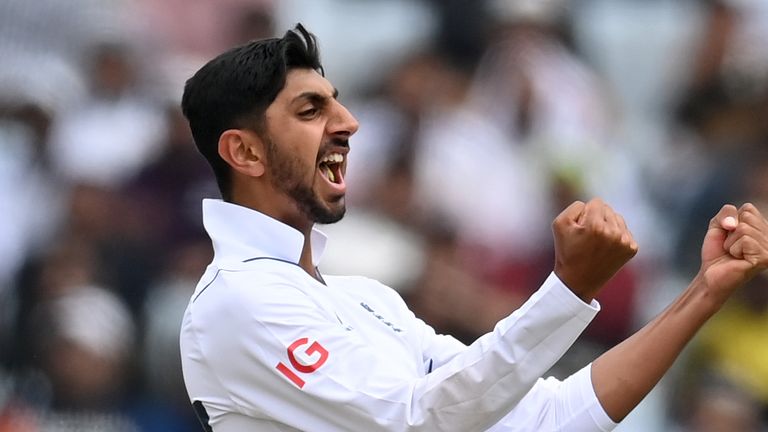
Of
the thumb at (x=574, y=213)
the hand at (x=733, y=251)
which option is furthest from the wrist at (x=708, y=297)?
the thumb at (x=574, y=213)

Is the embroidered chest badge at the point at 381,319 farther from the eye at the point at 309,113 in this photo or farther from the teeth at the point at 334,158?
the eye at the point at 309,113

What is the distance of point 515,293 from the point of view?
6383 millimetres

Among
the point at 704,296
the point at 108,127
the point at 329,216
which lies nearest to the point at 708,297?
the point at 704,296

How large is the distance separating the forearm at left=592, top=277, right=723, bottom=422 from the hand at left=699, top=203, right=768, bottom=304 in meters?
0.03

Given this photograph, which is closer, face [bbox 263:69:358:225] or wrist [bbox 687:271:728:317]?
wrist [bbox 687:271:728:317]

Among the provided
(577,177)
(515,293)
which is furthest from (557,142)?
(515,293)

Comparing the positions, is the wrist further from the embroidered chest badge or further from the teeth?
the teeth

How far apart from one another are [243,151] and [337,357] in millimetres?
691

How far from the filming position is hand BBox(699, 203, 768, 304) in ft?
9.74

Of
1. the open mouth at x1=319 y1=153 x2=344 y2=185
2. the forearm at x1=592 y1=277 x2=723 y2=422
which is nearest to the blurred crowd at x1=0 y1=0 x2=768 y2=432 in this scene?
the open mouth at x1=319 y1=153 x2=344 y2=185

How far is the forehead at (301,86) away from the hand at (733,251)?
992 mm

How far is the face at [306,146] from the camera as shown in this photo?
347 centimetres

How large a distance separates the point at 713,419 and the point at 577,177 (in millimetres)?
1198

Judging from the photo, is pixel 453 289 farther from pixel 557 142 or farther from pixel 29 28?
pixel 29 28
